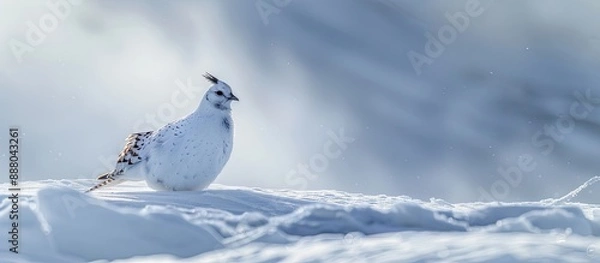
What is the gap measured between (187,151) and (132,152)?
2.38 ft

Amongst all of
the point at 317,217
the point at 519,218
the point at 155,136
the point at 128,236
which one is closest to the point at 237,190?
the point at 155,136

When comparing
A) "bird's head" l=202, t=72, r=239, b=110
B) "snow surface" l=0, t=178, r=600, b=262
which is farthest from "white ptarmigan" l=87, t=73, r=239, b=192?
"snow surface" l=0, t=178, r=600, b=262

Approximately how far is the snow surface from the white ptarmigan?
1017 mm

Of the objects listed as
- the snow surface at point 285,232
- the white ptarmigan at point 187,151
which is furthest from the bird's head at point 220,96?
the snow surface at point 285,232

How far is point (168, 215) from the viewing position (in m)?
5.69

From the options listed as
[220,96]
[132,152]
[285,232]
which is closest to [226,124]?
[220,96]

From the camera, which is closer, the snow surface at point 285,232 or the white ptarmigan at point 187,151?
the snow surface at point 285,232

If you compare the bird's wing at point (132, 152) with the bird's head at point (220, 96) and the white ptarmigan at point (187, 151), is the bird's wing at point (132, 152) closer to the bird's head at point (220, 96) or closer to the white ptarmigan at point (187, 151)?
the white ptarmigan at point (187, 151)

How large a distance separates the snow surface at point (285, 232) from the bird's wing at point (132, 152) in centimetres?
139

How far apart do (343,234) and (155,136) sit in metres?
2.83

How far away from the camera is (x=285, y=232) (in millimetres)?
5625

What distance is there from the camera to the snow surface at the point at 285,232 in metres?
4.71

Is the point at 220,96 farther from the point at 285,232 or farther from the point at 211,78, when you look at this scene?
the point at 285,232

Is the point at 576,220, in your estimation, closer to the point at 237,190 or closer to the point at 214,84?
the point at 237,190
